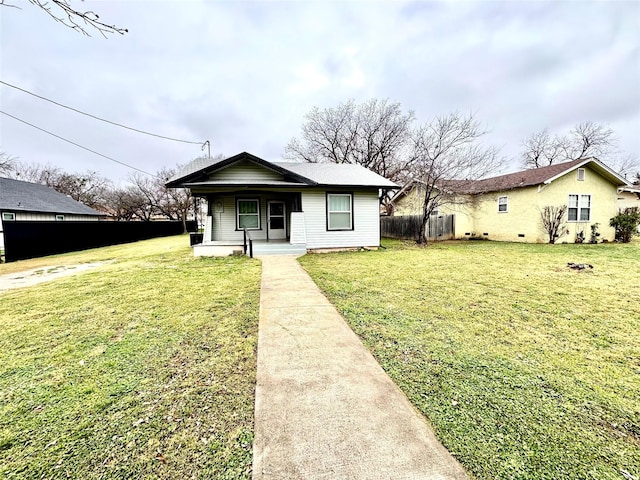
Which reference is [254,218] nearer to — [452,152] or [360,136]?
[452,152]

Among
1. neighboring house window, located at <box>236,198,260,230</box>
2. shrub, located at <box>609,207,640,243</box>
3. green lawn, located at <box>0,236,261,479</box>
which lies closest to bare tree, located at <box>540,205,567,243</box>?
shrub, located at <box>609,207,640,243</box>

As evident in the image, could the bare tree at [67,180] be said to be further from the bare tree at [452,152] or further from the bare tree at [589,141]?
the bare tree at [589,141]

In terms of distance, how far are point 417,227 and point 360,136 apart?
12.8 meters

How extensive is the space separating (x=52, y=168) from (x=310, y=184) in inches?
1670

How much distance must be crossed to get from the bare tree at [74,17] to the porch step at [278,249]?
26.2 feet

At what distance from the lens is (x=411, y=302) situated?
4.61 meters

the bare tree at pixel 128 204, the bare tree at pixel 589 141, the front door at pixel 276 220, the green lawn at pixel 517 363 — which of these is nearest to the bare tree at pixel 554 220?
the green lawn at pixel 517 363

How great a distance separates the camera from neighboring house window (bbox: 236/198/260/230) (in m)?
12.2

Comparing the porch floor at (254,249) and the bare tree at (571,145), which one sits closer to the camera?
the porch floor at (254,249)

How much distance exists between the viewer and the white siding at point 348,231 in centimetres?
1119

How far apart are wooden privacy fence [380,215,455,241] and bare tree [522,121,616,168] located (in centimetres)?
2465

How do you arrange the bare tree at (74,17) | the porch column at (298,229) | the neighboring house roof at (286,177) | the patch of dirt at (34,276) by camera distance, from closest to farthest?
the bare tree at (74,17), the patch of dirt at (34,276), the neighboring house roof at (286,177), the porch column at (298,229)

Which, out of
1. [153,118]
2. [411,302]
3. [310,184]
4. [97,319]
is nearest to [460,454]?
[411,302]

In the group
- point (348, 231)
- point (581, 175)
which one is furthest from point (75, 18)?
point (581, 175)
